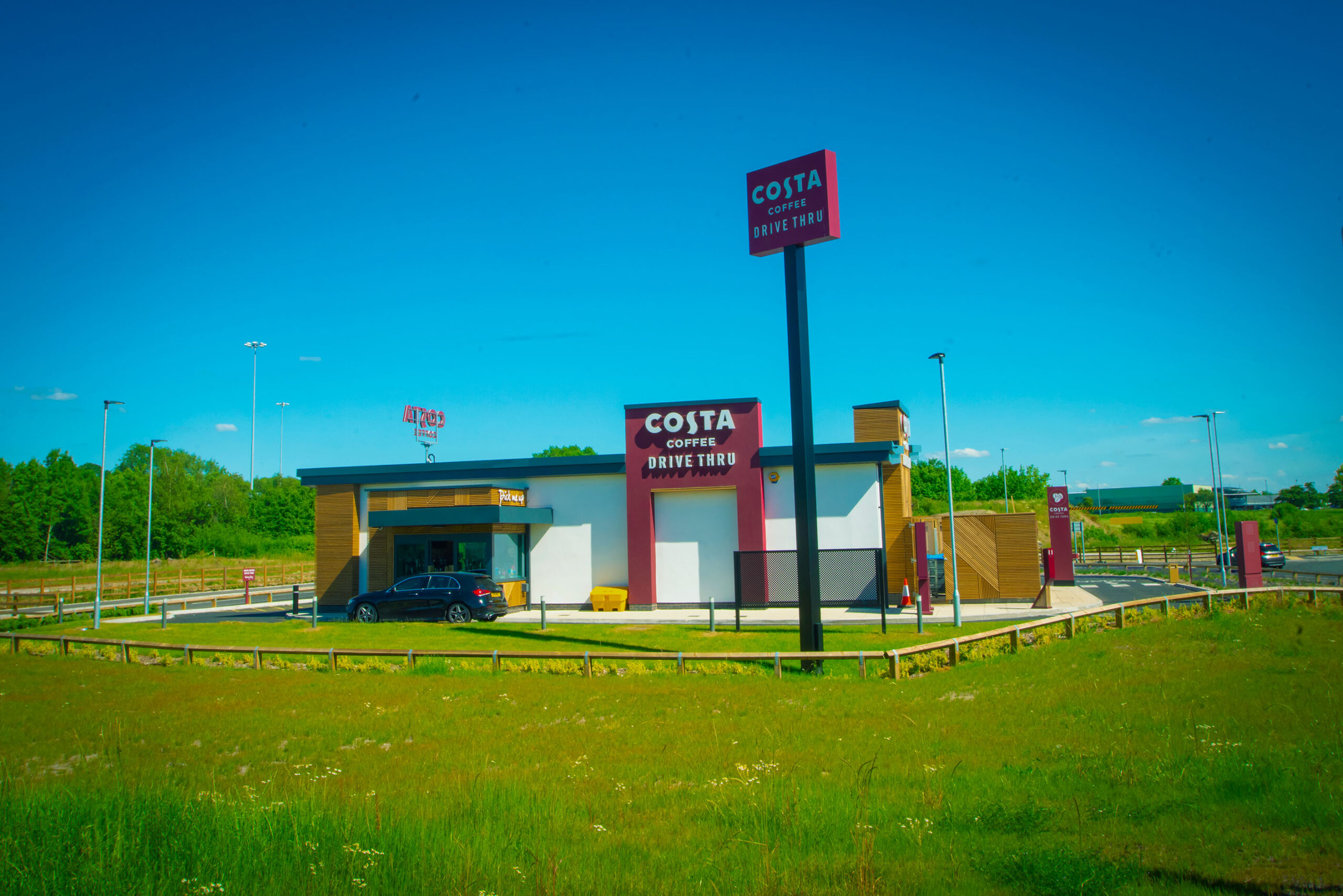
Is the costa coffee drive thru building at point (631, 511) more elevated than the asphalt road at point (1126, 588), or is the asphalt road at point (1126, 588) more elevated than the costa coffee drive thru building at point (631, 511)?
the costa coffee drive thru building at point (631, 511)

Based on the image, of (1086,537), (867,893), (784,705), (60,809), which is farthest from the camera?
(1086,537)

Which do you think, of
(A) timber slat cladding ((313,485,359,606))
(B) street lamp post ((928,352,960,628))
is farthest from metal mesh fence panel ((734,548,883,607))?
(A) timber slat cladding ((313,485,359,606))

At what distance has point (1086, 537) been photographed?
258ft

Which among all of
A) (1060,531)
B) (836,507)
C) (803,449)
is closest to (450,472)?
(836,507)

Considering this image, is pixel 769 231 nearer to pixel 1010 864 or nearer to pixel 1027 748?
pixel 1027 748

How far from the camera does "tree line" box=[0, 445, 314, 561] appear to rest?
81.6 m

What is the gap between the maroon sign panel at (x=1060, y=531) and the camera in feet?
111

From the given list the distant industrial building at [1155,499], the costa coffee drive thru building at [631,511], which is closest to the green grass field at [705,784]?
the costa coffee drive thru building at [631,511]

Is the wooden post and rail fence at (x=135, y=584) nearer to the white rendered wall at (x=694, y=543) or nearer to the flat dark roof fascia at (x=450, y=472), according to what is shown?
the flat dark roof fascia at (x=450, y=472)

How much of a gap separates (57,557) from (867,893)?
339ft

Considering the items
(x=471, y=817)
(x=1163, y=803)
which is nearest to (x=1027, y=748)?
(x=1163, y=803)

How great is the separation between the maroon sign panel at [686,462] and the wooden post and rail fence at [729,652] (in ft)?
38.4

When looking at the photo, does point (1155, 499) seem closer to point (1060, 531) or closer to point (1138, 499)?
point (1138, 499)

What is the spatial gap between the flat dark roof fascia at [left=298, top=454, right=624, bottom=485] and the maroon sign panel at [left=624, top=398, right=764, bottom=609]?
1.91 meters
